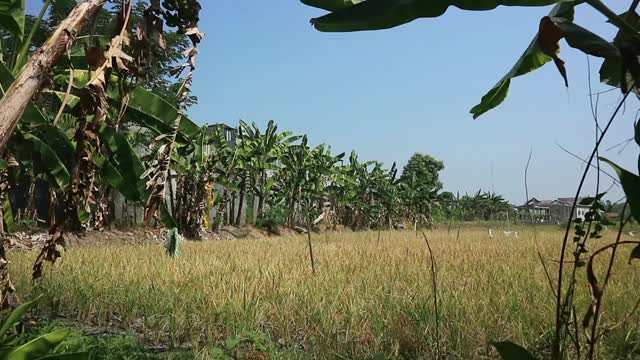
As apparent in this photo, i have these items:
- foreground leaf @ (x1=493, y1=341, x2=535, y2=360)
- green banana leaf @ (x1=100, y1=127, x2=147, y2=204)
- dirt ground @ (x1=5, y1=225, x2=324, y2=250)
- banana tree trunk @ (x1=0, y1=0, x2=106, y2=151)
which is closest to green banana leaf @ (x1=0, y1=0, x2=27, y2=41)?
green banana leaf @ (x1=100, y1=127, x2=147, y2=204)

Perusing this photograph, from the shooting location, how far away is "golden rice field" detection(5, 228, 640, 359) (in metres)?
2.41

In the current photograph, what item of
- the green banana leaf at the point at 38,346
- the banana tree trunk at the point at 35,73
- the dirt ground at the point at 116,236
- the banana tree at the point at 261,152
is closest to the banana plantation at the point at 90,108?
the banana tree trunk at the point at 35,73

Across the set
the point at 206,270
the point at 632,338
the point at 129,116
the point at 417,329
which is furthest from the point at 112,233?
the point at 632,338

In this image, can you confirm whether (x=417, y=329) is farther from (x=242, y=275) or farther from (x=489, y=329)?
Result: (x=242, y=275)

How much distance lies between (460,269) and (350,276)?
1.19 metres

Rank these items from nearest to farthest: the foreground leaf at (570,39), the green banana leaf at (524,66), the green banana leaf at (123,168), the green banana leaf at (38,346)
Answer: the foreground leaf at (570,39)
the green banana leaf at (38,346)
the green banana leaf at (524,66)
the green banana leaf at (123,168)

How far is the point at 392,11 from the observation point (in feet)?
4.59

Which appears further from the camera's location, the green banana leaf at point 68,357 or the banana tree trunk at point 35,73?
the green banana leaf at point 68,357

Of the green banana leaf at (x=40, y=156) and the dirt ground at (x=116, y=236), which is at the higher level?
the green banana leaf at (x=40, y=156)

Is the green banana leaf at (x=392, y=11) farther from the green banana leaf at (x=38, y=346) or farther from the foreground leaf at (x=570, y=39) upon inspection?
the green banana leaf at (x=38, y=346)

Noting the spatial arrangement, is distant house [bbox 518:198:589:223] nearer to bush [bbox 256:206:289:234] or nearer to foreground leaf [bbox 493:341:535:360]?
foreground leaf [bbox 493:341:535:360]

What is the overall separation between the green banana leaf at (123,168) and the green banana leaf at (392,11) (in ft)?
4.27

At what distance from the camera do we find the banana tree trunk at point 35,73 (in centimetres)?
105

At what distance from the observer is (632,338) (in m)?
2.34
